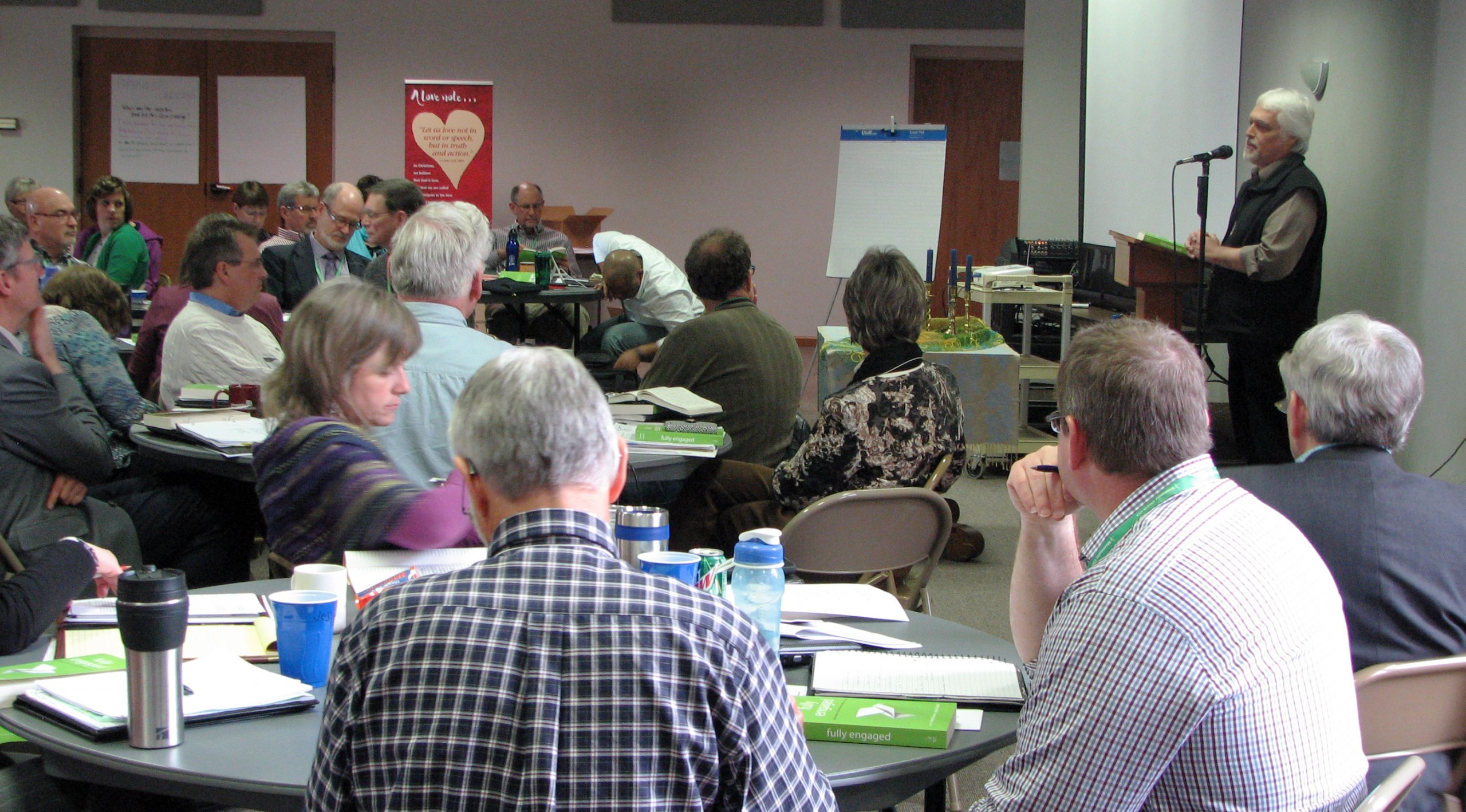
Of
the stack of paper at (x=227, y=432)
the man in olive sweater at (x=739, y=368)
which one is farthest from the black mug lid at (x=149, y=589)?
the man in olive sweater at (x=739, y=368)

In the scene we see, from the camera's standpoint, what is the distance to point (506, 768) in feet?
3.25

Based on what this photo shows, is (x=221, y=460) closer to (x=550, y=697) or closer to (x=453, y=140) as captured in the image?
(x=550, y=697)

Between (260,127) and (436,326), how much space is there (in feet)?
28.6

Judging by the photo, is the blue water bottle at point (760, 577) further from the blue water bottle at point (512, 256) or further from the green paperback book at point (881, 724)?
the blue water bottle at point (512, 256)

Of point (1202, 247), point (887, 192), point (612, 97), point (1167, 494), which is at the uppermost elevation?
point (612, 97)

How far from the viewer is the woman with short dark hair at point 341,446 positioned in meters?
1.92

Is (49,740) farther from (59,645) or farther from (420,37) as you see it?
(420,37)

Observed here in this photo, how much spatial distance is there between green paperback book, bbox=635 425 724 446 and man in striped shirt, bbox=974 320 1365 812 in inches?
73.3

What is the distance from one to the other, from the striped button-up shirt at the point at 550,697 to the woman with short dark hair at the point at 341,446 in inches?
35.0

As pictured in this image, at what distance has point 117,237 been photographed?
715 centimetres

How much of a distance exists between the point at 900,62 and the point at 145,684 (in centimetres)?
1002

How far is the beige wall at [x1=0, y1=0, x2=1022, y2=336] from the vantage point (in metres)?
10.2

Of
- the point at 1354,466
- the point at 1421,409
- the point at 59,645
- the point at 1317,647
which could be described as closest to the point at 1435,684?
the point at 1354,466

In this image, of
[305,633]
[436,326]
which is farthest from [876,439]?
[305,633]
